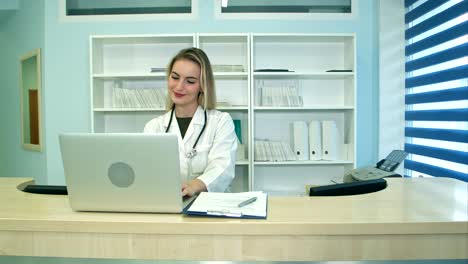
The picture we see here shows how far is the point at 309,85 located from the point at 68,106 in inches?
82.2

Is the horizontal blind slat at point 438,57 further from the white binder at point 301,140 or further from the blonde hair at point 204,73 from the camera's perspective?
the blonde hair at point 204,73

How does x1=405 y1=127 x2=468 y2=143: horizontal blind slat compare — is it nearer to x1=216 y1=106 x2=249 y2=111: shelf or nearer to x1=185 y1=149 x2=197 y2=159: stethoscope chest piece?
x1=216 y1=106 x2=249 y2=111: shelf

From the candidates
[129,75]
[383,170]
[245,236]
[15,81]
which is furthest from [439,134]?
[15,81]

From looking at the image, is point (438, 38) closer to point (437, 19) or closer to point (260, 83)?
point (437, 19)

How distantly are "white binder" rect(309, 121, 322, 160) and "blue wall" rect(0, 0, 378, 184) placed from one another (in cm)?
44

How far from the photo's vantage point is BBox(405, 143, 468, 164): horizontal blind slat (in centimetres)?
225

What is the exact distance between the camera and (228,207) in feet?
3.71

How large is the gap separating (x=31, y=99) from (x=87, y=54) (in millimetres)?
1039

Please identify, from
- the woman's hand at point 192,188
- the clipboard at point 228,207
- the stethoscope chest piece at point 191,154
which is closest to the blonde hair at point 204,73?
the stethoscope chest piece at point 191,154

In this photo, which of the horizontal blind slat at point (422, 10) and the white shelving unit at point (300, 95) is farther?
the white shelving unit at point (300, 95)

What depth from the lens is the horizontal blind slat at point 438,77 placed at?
224 cm

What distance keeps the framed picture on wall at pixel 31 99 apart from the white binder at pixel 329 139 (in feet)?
8.31

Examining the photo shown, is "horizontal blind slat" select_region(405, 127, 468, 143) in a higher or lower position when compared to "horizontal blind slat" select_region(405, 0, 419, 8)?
lower

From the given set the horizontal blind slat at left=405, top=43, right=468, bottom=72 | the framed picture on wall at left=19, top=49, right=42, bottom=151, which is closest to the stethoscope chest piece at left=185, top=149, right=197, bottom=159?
the horizontal blind slat at left=405, top=43, right=468, bottom=72
